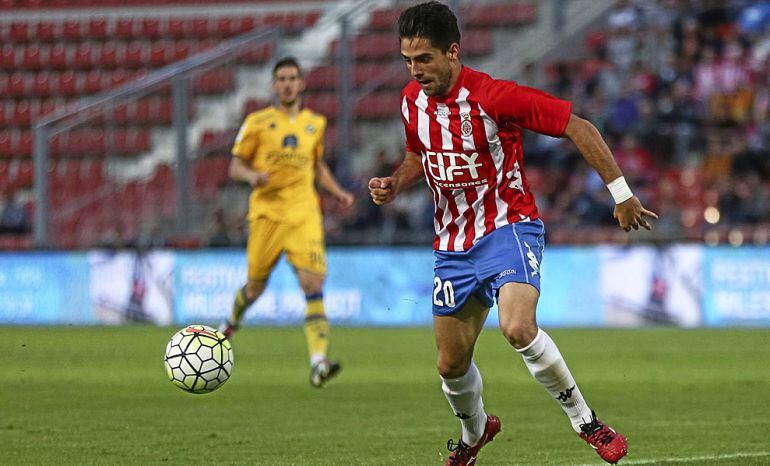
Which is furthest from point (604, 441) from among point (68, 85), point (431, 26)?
point (68, 85)

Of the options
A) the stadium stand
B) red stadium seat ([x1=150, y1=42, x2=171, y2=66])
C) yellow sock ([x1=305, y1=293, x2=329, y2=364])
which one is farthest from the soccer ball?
red stadium seat ([x1=150, y1=42, x2=171, y2=66])

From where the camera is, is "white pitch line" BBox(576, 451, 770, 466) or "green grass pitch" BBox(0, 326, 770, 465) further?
"green grass pitch" BBox(0, 326, 770, 465)

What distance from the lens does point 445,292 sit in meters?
6.42

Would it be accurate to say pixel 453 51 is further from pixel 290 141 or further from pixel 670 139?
pixel 670 139

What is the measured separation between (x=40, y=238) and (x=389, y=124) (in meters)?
5.49

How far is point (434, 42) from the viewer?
Answer: 6195 mm

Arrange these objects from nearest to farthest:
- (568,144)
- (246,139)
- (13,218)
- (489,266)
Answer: (489,266) → (246,139) → (568,144) → (13,218)

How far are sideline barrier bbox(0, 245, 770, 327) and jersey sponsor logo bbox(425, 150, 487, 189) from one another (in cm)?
1105

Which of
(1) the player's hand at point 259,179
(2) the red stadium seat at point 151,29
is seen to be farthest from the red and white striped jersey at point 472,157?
(2) the red stadium seat at point 151,29

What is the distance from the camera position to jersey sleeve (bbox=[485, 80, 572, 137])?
6098 millimetres

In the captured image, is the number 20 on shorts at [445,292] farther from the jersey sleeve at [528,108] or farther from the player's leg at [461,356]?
→ the jersey sleeve at [528,108]

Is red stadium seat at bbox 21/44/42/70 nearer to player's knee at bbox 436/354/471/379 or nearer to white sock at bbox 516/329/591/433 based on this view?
player's knee at bbox 436/354/471/379

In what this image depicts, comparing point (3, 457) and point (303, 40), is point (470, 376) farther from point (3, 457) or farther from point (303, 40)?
point (303, 40)

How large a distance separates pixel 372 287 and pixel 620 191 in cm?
1318
